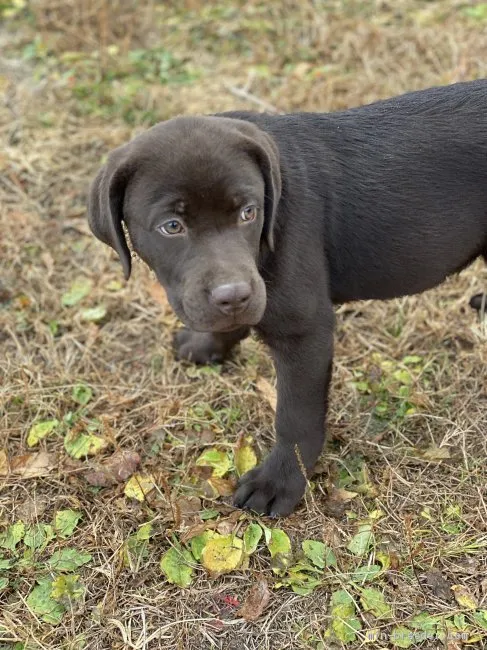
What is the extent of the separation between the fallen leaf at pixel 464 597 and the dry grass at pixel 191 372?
29 mm

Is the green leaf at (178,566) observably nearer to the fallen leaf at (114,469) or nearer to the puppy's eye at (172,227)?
the fallen leaf at (114,469)

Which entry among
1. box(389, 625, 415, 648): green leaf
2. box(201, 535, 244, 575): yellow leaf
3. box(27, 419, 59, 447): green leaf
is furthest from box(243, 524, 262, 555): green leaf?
box(27, 419, 59, 447): green leaf

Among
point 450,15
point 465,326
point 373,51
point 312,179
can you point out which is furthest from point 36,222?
point 450,15

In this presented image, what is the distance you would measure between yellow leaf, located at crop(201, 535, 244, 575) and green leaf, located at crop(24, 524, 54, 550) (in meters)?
0.75

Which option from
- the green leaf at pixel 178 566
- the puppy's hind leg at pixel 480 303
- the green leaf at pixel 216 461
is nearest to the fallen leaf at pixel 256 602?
the green leaf at pixel 178 566

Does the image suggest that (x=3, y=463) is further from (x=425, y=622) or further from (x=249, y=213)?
(x=425, y=622)

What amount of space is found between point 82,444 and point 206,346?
90cm

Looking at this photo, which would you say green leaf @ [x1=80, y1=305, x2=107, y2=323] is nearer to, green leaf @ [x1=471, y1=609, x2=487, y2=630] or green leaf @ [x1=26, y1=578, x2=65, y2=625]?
green leaf @ [x1=26, y1=578, x2=65, y2=625]

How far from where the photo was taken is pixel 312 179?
314cm

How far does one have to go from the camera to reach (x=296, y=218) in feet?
10.1

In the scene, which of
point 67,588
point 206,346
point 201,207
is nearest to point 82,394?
point 206,346

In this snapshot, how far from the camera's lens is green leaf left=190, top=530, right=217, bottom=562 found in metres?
3.19

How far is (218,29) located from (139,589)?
19.7 ft

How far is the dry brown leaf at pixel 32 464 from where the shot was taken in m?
3.60
